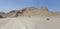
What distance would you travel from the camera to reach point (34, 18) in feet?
8.18

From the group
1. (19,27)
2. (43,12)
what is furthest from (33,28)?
(43,12)

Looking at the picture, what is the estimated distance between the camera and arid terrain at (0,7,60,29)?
6.91 ft

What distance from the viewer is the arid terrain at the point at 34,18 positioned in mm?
2107

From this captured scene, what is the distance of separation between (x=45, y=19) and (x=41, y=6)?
0.34m

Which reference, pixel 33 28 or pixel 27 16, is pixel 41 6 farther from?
pixel 33 28

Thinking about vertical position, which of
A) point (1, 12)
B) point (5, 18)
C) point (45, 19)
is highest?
point (1, 12)

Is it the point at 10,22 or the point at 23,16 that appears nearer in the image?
the point at 10,22

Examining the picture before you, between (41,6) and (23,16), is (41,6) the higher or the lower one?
the higher one

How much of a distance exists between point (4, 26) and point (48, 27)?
74cm

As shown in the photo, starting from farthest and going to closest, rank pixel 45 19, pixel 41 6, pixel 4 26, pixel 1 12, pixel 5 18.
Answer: pixel 45 19 → pixel 41 6 → pixel 5 18 → pixel 1 12 → pixel 4 26

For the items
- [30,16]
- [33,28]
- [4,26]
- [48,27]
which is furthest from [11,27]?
[30,16]

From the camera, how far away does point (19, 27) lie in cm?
184

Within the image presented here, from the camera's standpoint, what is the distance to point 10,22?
1.94 m

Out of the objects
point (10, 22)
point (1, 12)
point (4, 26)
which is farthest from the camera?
point (1, 12)
